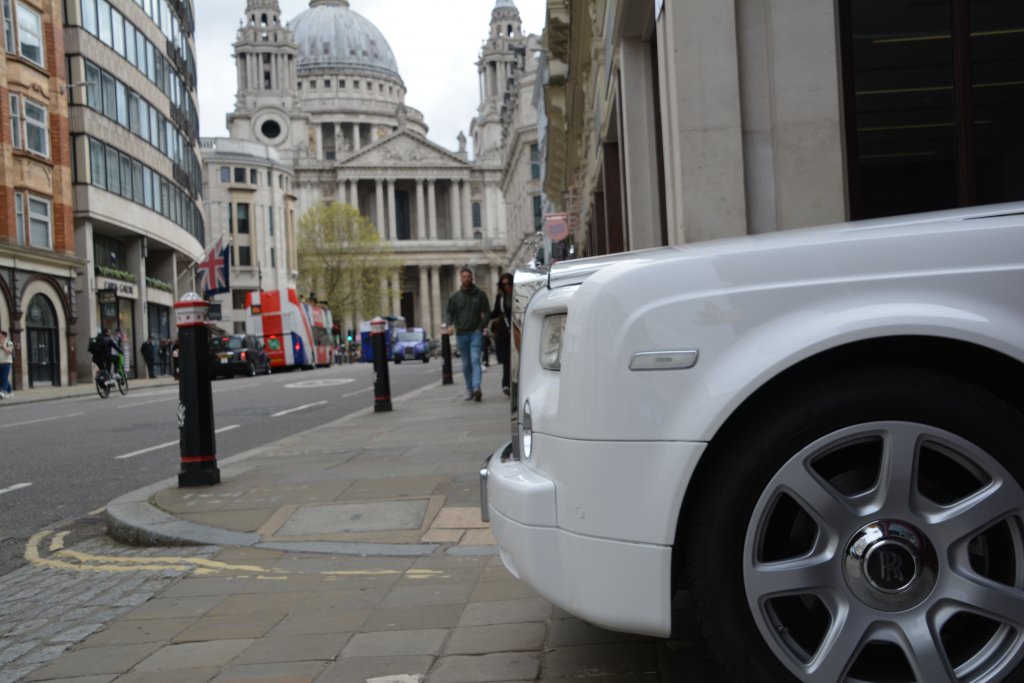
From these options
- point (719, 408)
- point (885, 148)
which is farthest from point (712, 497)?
point (885, 148)

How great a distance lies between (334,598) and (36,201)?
34774 mm

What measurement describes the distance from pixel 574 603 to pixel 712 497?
0.43 m

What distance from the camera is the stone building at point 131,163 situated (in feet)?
126

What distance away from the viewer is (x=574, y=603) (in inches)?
103

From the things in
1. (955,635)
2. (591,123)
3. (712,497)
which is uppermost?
(591,123)

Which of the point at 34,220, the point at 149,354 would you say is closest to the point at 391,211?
the point at 149,354

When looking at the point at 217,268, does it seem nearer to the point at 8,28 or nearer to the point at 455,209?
the point at 8,28

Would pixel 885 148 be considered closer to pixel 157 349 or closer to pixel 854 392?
pixel 854 392

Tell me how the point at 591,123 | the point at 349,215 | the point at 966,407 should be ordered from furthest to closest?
1. the point at 349,215
2. the point at 591,123
3. the point at 966,407

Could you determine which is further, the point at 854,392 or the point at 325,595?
the point at 325,595

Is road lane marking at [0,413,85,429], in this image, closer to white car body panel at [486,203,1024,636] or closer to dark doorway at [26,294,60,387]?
white car body panel at [486,203,1024,636]

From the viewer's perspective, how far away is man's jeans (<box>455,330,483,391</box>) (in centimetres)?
1558

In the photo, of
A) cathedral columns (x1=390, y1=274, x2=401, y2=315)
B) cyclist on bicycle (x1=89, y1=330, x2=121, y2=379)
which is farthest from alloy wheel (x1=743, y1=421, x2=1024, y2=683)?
cathedral columns (x1=390, y1=274, x2=401, y2=315)

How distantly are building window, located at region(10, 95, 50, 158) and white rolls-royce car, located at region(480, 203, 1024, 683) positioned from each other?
117 ft
